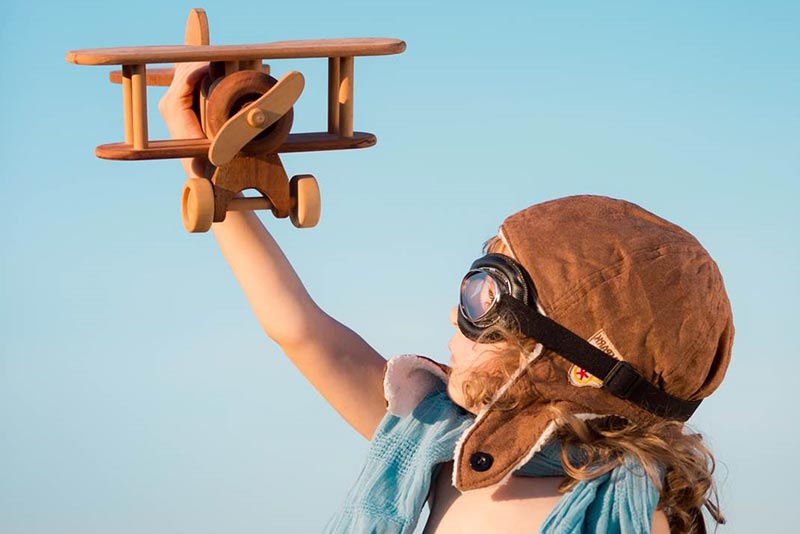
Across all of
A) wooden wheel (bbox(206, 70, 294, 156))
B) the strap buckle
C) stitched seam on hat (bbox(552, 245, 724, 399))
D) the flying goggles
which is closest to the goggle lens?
the flying goggles

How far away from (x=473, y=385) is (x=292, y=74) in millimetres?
568

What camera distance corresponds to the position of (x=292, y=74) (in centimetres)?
201

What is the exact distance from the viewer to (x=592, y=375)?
210 cm

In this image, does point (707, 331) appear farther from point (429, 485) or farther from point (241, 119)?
point (241, 119)

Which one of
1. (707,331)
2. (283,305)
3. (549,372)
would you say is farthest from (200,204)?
(707,331)

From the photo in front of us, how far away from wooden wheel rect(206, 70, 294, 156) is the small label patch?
564mm

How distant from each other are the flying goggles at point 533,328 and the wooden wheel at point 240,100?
0.39m

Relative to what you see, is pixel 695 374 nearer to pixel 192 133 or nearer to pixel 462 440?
pixel 462 440

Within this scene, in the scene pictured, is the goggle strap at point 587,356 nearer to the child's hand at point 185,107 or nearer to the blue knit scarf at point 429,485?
the blue knit scarf at point 429,485

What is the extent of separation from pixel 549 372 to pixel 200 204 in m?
0.59

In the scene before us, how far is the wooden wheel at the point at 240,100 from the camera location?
2045 mm

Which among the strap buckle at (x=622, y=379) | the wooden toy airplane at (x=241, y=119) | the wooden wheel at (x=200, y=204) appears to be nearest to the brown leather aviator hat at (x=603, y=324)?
the strap buckle at (x=622, y=379)

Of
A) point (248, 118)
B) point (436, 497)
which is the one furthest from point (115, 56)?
point (436, 497)

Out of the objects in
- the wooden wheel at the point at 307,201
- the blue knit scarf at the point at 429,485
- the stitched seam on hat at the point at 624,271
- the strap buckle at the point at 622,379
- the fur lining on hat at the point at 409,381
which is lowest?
the blue knit scarf at the point at 429,485
